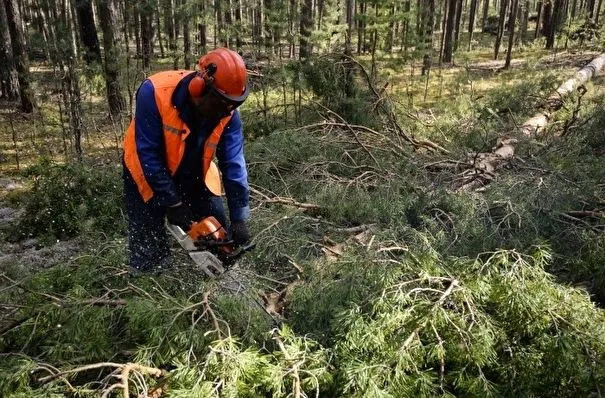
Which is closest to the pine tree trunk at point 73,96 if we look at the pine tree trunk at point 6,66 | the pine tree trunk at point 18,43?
the pine tree trunk at point 18,43

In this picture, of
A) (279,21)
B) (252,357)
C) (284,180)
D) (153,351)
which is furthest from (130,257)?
(279,21)

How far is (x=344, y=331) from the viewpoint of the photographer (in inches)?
90.0

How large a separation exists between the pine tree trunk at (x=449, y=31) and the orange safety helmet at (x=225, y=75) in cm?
1454

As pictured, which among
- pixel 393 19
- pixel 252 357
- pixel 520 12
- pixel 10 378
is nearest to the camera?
pixel 10 378

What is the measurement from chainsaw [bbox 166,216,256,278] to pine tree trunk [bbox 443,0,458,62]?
14.8 meters

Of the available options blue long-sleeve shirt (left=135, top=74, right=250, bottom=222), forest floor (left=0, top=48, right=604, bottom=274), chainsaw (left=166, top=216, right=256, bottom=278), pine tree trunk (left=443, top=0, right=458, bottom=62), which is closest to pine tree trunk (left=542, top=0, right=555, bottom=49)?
forest floor (left=0, top=48, right=604, bottom=274)

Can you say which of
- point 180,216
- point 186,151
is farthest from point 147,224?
point 186,151

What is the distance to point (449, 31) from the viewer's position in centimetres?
1642

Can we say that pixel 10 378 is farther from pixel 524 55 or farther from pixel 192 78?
pixel 524 55

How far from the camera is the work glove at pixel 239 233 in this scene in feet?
9.54

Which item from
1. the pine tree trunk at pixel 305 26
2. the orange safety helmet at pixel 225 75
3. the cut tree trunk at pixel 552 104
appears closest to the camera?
the orange safety helmet at pixel 225 75

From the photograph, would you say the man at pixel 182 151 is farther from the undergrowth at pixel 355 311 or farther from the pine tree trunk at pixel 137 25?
the pine tree trunk at pixel 137 25

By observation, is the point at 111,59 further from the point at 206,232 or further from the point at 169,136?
the point at 206,232

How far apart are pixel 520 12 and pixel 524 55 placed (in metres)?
12.9
